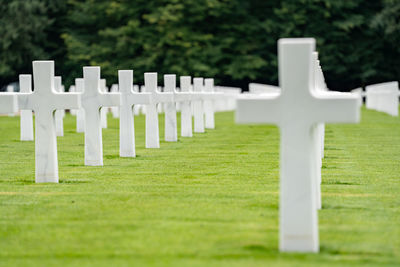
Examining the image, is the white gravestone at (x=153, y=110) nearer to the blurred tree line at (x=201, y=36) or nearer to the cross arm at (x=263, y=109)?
the cross arm at (x=263, y=109)

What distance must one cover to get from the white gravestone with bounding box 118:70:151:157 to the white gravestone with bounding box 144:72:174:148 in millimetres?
1056

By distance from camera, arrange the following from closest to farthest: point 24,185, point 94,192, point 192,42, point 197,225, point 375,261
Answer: point 375,261, point 197,225, point 94,192, point 24,185, point 192,42

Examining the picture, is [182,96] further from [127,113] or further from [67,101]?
[67,101]

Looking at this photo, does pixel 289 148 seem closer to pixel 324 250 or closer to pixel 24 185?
pixel 324 250

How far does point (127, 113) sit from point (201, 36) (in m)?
36.2

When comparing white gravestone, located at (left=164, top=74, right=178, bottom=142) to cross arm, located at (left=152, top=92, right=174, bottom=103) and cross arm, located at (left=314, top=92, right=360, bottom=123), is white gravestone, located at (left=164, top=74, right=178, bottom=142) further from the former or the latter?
cross arm, located at (left=314, top=92, right=360, bottom=123)

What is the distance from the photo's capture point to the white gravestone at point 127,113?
12.2 metres

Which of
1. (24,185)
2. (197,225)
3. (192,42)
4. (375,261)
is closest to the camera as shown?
(375,261)

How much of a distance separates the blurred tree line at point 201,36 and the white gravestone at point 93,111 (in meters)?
35.4

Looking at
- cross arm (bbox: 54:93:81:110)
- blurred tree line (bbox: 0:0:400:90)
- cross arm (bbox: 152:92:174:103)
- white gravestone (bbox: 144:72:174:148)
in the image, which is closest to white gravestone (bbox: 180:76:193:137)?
cross arm (bbox: 152:92:174:103)

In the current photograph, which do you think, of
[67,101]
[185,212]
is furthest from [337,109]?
[67,101]

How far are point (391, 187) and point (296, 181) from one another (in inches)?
134

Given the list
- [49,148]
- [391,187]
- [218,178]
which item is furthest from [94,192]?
[391,187]

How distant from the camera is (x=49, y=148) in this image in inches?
352
